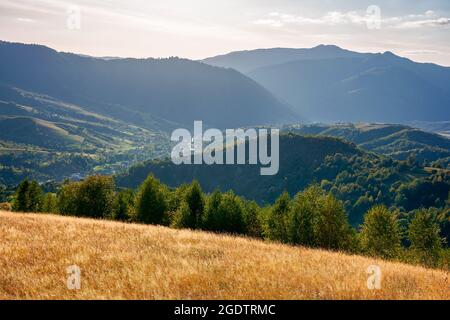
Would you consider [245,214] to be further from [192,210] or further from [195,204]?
[192,210]

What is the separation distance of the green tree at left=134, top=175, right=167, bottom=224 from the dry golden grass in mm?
31661

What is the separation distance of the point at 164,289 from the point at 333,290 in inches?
177

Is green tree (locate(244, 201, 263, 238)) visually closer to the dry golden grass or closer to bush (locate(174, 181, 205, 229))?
bush (locate(174, 181, 205, 229))

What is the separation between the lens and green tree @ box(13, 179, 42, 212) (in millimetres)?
70938

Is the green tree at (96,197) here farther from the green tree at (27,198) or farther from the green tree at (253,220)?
the green tree at (27,198)

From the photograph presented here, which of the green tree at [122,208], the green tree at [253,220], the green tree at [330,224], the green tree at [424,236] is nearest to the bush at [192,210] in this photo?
the green tree at [253,220]

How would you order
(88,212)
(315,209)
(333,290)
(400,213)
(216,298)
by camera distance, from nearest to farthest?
(216,298) < (333,290) < (315,209) < (88,212) < (400,213)

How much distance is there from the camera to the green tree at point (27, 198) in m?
70.9

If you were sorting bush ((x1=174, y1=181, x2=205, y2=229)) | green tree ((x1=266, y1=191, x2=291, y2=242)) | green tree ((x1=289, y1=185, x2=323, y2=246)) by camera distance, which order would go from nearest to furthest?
green tree ((x1=289, y1=185, x2=323, y2=246)) → green tree ((x1=266, y1=191, x2=291, y2=242)) → bush ((x1=174, y1=181, x2=205, y2=229))

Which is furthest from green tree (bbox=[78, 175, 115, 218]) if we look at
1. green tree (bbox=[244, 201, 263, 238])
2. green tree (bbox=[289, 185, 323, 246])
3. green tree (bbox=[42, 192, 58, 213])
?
green tree (bbox=[289, 185, 323, 246])

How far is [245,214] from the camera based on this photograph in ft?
172
